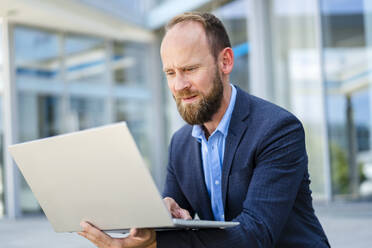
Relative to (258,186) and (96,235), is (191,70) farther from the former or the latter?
(96,235)

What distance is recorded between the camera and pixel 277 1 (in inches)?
289

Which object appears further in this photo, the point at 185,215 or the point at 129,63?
the point at 129,63

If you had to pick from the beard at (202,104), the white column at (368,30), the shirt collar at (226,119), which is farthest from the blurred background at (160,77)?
the beard at (202,104)

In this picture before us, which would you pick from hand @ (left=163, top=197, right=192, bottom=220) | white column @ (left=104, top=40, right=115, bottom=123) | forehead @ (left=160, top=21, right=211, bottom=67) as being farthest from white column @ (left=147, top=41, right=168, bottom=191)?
forehead @ (left=160, top=21, right=211, bottom=67)

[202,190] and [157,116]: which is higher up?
[157,116]

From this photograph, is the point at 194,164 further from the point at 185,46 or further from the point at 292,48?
the point at 292,48

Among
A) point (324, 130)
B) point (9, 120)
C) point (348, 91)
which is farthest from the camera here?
point (9, 120)

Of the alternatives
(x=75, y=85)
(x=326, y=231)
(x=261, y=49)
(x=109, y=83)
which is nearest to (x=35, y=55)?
(x=75, y=85)

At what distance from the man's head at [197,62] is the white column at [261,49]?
5752 millimetres

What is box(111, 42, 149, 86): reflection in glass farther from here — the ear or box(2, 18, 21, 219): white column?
the ear

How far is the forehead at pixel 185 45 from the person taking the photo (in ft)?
4.75

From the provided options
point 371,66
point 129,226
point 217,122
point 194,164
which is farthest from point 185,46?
point 371,66

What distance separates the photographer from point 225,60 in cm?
155

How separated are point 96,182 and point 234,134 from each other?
56 cm
